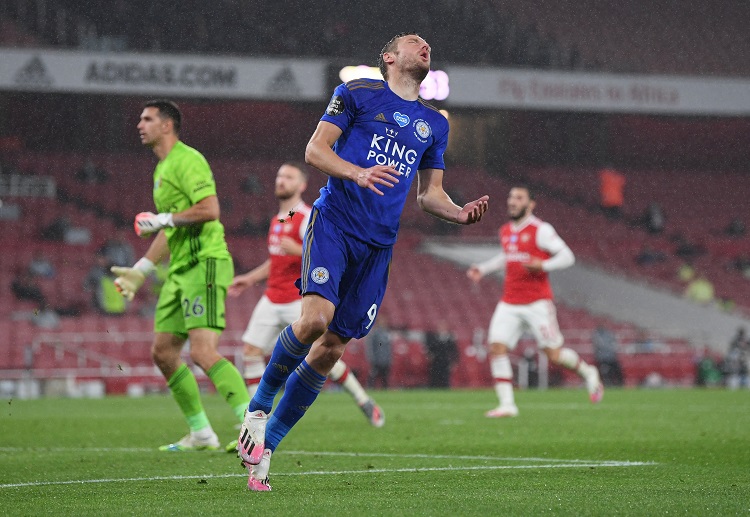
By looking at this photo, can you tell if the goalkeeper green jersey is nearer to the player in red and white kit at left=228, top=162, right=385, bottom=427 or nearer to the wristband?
the wristband

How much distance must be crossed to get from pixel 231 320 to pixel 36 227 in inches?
237

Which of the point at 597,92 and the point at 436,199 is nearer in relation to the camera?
the point at 436,199

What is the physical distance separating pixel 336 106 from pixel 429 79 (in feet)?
72.3

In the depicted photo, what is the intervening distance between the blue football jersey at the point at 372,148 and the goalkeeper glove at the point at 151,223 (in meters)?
1.90

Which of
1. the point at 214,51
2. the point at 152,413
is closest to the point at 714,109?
the point at 214,51

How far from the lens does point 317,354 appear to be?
5613 millimetres

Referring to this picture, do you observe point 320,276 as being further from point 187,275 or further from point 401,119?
point 187,275

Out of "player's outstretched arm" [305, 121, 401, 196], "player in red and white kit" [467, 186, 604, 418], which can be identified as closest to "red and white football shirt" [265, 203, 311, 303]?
"player in red and white kit" [467, 186, 604, 418]

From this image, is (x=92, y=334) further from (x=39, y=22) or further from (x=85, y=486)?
(x=85, y=486)

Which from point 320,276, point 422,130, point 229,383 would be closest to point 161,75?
point 229,383

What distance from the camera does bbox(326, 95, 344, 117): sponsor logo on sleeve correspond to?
18.2 ft

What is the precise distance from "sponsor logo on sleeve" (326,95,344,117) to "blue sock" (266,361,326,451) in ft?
3.86

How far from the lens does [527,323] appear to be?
12.8m

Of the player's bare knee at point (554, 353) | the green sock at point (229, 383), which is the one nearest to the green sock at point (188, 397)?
the green sock at point (229, 383)
